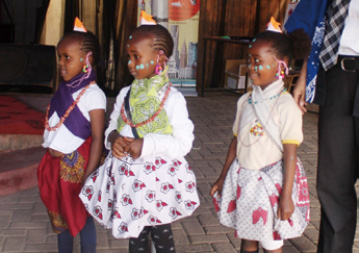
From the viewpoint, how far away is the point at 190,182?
237 cm

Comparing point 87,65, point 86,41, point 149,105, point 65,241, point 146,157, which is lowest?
point 65,241

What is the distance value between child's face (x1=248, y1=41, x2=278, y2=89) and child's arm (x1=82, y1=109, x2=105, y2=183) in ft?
2.58

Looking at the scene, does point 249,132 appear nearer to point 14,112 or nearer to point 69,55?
point 69,55

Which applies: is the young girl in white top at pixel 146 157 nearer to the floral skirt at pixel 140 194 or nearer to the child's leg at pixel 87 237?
the floral skirt at pixel 140 194

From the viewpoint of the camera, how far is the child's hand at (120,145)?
2248 millimetres

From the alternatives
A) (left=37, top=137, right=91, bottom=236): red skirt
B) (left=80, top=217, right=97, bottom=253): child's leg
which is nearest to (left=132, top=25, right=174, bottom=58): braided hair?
(left=37, top=137, right=91, bottom=236): red skirt

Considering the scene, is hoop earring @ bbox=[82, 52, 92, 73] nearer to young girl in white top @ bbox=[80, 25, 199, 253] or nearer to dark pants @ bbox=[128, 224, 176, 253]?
young girl in white top @ bbox=[80, 25, 199, 253]

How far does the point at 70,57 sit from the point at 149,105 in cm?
50

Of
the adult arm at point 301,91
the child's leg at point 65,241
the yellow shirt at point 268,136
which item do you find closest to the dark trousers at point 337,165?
the adult arm at point 301,91

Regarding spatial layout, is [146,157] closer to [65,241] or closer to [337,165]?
[65,241]

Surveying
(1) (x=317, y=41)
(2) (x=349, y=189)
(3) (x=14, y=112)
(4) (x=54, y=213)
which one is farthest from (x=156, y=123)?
(3) (x=14, y=112)

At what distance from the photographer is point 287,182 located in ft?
7.36

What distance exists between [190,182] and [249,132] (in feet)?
1.22

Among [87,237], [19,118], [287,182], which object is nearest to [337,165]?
[287,182]
